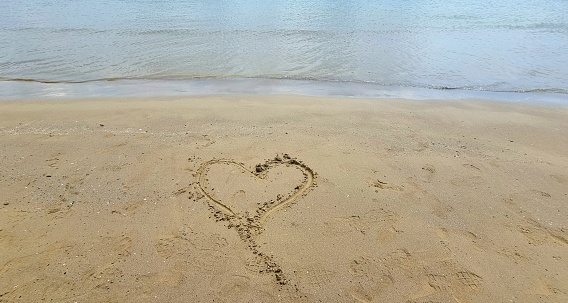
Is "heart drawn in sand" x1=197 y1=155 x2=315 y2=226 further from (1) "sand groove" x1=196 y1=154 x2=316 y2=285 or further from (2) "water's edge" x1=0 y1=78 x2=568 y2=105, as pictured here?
(2) "water's edge" x1=0 y1=78 x2=568 y2=105

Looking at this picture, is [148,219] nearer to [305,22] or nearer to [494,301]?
[494,301]

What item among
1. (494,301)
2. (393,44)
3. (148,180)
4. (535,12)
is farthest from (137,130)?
(535,12)

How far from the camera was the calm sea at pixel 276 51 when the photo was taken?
8.18 m

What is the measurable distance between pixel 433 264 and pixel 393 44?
992 cm

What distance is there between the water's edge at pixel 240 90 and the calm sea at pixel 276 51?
0.04 meters

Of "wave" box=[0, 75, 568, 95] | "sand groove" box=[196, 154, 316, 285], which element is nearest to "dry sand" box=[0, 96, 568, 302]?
"sand groove" box=[196, 154, 316, 285]

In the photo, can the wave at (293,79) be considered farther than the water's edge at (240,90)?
Yes

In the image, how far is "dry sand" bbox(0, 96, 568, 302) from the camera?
9.44 feet

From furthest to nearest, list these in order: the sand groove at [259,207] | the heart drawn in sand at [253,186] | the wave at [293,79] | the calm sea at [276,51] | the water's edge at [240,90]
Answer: the calm sea at [276,51] < the wave at [293,79] < the water's edge at [240,90] < the heart drawn in sand at [253,186] < the sand groove at [259,207]

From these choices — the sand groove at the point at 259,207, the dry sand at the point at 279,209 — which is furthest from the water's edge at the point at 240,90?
the sand groove at the point at 259,207

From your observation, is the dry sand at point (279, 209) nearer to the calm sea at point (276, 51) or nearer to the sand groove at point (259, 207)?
the sand groove at point (259, 207)

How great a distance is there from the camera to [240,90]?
778cm

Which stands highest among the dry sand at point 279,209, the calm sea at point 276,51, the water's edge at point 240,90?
the calm sea at point 276,51

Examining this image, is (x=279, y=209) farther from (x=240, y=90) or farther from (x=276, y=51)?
(x=276, y=51)
